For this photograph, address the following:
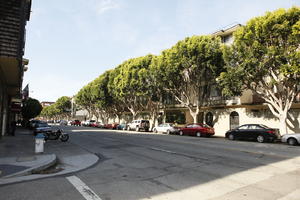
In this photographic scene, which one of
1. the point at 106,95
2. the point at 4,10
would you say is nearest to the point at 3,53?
the point at 4,10

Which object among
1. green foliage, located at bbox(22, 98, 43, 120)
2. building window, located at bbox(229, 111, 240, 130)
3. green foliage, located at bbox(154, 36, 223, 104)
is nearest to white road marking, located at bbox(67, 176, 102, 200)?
green foliage, located at bbox(154, 36, 223, 104)

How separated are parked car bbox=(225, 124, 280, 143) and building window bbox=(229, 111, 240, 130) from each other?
262 inches

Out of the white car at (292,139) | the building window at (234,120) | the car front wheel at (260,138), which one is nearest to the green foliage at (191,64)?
the building window at (234,120)

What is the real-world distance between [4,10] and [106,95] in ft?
108

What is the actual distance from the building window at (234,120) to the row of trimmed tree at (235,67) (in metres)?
3.95

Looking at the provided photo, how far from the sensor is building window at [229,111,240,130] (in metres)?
25.5

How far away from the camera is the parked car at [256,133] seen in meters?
16.6

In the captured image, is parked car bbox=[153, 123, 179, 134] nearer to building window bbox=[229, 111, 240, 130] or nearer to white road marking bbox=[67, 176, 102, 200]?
building window bbox=[229, 111, 240, 130]

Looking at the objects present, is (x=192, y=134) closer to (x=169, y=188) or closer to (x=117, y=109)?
(x=169, y=188)

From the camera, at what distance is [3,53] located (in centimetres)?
916

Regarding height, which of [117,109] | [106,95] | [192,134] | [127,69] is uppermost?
[127,69]

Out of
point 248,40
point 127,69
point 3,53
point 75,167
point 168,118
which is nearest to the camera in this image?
point 75,167

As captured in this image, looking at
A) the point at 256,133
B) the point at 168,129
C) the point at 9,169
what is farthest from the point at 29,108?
the point at 256,133

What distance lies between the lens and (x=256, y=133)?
1742cm
